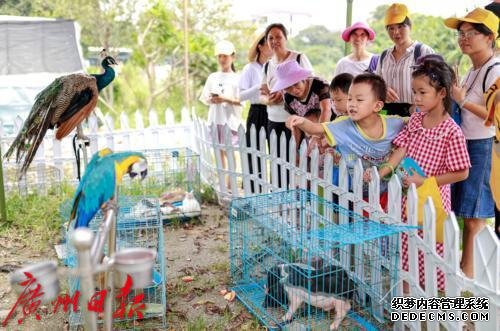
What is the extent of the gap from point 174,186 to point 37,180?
174 centimetres

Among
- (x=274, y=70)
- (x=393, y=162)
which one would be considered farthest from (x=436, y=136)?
(x=274, y=70)

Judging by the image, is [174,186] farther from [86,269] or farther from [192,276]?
[86,269]

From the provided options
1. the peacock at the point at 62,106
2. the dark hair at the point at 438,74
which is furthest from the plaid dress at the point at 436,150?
the peacock at the point at 62,106

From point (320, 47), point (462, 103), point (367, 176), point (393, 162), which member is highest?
point (320, 47)

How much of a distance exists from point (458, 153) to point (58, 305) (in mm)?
2717

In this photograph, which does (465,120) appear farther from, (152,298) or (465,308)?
(152,298)

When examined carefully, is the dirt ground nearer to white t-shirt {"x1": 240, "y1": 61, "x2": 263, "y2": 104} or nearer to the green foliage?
white t-shirt {"x1": 240, "y1": 61, "x2": 263, "y2": 104}

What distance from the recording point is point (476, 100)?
342cm

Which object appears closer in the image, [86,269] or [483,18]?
[86,269]

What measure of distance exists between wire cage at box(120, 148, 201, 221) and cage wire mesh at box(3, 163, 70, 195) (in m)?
0.92

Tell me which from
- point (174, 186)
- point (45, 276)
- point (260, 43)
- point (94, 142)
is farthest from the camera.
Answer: point (94, 142)

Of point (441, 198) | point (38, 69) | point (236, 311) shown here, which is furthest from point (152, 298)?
point (38, 69)

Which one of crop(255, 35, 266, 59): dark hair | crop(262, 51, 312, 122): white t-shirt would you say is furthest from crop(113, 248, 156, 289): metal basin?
crop(255, 35, 266, 59): dark hair

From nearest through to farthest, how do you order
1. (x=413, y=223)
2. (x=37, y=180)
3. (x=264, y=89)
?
(x=413, y=223) < (x=264, y=89) < (x=37, y=180)
